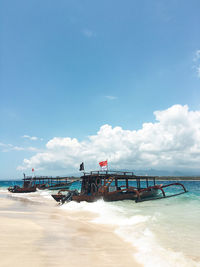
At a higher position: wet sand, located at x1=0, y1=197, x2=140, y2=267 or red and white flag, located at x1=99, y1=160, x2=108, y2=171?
red and white flag, located at x1=99, y1=160, x2=108, y2=171

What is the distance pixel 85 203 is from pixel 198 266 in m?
19.3

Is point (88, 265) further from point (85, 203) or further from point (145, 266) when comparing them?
point (85, 203)

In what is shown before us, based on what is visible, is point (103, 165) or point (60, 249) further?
point (103, 165)

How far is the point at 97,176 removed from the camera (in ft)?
89.0

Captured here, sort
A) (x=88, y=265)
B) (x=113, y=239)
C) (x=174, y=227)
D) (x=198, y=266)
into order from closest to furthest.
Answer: (x=88, y=265), (x=198, y=266), (x=113, y=239), (x=174, y=227)

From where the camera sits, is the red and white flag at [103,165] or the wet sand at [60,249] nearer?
the wet sand at [60,249]

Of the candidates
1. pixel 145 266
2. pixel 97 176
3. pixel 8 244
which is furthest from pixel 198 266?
pixel 97 176

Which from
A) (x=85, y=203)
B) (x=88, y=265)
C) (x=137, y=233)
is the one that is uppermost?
(x=88, y=265)

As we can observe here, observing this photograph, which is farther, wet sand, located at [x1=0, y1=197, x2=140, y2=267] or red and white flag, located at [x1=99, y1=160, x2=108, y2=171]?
red and white flag, located at [x1=99, y1=160, x2=108, y2=171]

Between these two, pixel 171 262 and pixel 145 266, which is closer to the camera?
pixel 145 266

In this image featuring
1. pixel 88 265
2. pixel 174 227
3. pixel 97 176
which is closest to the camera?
pixel 88 265

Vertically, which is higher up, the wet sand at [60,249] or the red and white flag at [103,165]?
the red and white flag at [103,165]

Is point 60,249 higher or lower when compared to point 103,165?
lower

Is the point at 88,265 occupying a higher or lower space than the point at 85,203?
higher
